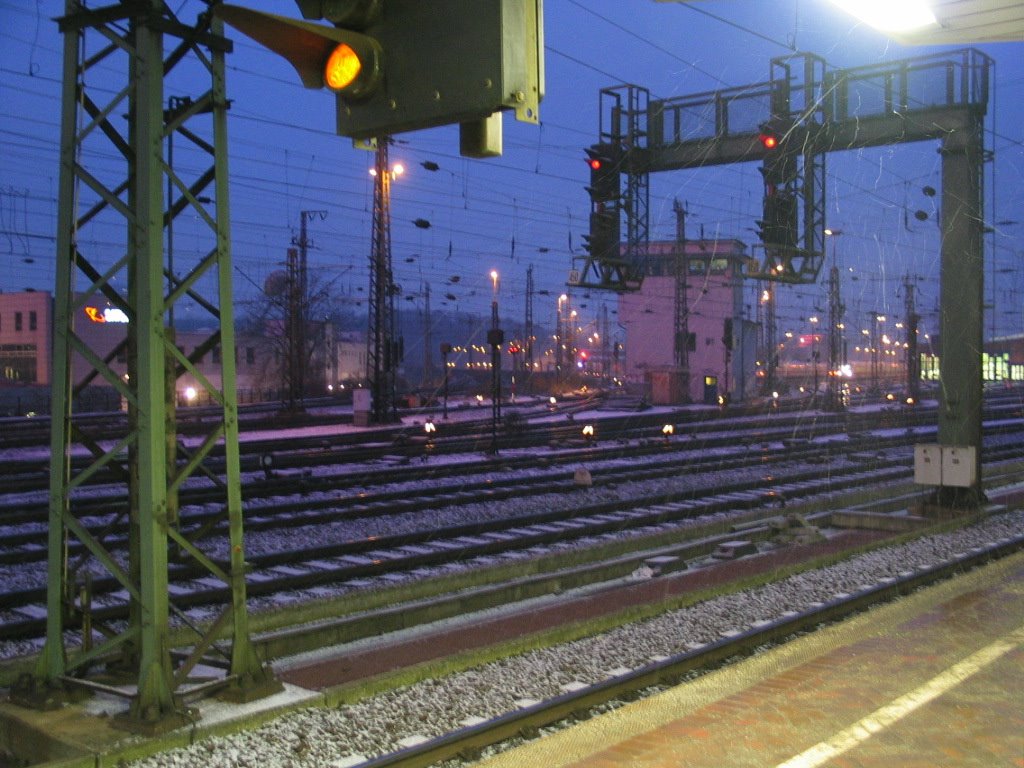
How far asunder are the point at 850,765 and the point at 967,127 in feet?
36.5

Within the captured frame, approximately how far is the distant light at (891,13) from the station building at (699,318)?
4305 centimetres

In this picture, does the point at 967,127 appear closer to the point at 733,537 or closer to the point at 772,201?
the point at 772,201

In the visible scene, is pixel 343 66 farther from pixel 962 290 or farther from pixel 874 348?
pixel 874 348

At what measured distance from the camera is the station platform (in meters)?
Result: 5.59

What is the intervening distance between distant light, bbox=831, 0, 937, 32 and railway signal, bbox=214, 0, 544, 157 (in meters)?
3.95

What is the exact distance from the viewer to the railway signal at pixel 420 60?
12.5 feet

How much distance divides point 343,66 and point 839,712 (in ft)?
16.0

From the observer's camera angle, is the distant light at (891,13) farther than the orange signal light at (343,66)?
Yes

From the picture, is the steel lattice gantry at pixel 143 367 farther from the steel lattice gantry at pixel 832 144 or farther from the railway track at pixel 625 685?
the steel lattice gantry at pixel 832 144

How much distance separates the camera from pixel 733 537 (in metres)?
13.1

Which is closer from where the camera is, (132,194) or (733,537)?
(132,194)

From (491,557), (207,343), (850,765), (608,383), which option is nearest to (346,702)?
(207,343)

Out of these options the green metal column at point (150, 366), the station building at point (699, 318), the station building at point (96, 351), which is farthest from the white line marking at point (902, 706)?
the station building at point (699, 318)

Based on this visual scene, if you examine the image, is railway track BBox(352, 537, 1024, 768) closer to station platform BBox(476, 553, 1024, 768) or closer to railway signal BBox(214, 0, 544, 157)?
station platform BBox(476, 553, 1024, 768)
